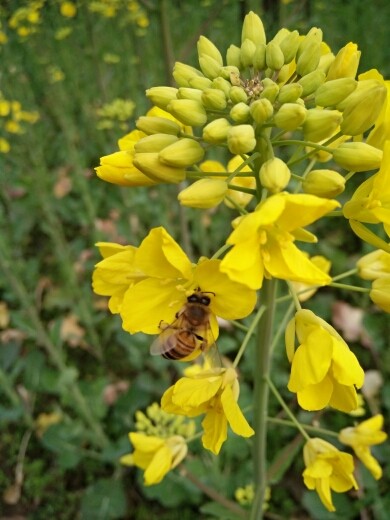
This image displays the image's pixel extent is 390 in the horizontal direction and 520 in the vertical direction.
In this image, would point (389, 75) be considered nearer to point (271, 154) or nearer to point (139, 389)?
point (139, 389)

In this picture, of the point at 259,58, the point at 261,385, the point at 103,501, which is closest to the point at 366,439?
the point at 261,385

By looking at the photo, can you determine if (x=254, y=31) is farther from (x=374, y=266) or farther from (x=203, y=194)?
(x=374, y=266)

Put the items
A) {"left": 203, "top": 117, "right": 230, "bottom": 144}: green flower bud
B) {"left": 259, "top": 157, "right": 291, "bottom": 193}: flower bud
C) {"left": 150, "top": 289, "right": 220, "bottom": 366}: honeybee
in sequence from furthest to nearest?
{"left": 150, "top": 289, "right": 220, "bottom": 366}: honeybee
{"left": 203, "top": 117, "right": 230, "bottom": 144}: green flower bud
{"left": 259, "top": 157, "right": 291, "bottom": 193}: flower bud

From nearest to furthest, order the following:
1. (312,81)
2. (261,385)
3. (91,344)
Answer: (312,81) < (261,385) < (91,344)

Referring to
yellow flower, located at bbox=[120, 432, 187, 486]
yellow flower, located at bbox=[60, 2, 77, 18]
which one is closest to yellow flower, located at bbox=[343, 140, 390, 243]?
yellow flower, located at bbox=[120, 432, 187, 486]

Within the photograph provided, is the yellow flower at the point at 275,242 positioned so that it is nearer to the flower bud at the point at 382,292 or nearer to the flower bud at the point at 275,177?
the flower bud at the point at 275,177

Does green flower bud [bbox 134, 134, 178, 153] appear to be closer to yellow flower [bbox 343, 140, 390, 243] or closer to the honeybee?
the honeybee
